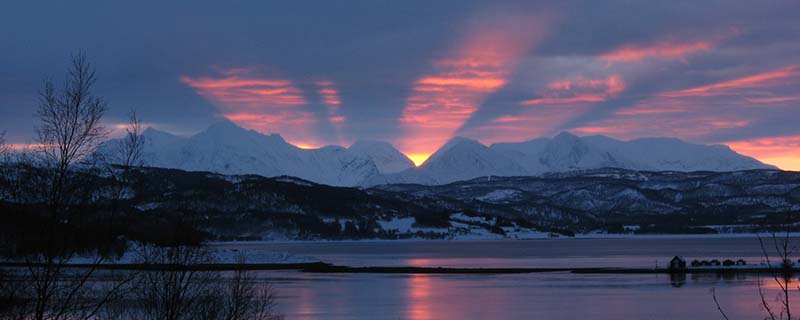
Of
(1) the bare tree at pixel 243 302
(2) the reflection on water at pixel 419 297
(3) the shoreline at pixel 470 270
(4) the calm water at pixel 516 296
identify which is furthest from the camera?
(3) the shoreline at pixel 470 270

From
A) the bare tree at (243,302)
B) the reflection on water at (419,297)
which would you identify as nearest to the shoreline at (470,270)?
the reflection on water at (419,297)

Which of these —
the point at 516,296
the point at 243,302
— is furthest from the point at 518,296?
the point at 243,302

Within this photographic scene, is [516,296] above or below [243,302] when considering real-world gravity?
below

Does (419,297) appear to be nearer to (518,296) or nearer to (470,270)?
(518,296)

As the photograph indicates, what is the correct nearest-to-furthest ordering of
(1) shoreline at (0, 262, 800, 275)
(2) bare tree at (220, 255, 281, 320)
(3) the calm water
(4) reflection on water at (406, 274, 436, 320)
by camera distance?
(2) bare tree at (220, 255, 281, 320), (3) the calm water, (4) reflection on water at (406, 274, 436, 320), (1) shoreline at (0, 262, 800, 275)

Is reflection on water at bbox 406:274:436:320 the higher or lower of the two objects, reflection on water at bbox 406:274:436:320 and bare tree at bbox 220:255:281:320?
the lower

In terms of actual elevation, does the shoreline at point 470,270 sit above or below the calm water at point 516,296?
above

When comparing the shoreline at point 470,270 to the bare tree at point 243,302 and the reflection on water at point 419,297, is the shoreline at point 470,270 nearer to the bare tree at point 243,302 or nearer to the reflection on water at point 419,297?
the reflection on water at point 419,297

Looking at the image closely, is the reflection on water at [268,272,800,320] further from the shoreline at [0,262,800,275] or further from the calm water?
the shoreline at [0,262,800,275]

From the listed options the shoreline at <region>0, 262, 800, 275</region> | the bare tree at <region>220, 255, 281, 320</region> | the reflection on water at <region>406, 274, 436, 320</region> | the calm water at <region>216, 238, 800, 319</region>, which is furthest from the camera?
the shoreline at <region>0, 262, 800, 275</region>

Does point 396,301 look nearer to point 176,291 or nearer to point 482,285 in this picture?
point 482,285

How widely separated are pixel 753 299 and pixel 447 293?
82.5 ft

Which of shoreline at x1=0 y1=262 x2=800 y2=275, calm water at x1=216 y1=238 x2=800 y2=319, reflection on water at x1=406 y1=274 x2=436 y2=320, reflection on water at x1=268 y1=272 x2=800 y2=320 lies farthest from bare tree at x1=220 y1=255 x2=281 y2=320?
shoreline at x1=0 y1=262 x2=800 y2=275

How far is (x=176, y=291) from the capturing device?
84.5 ft
